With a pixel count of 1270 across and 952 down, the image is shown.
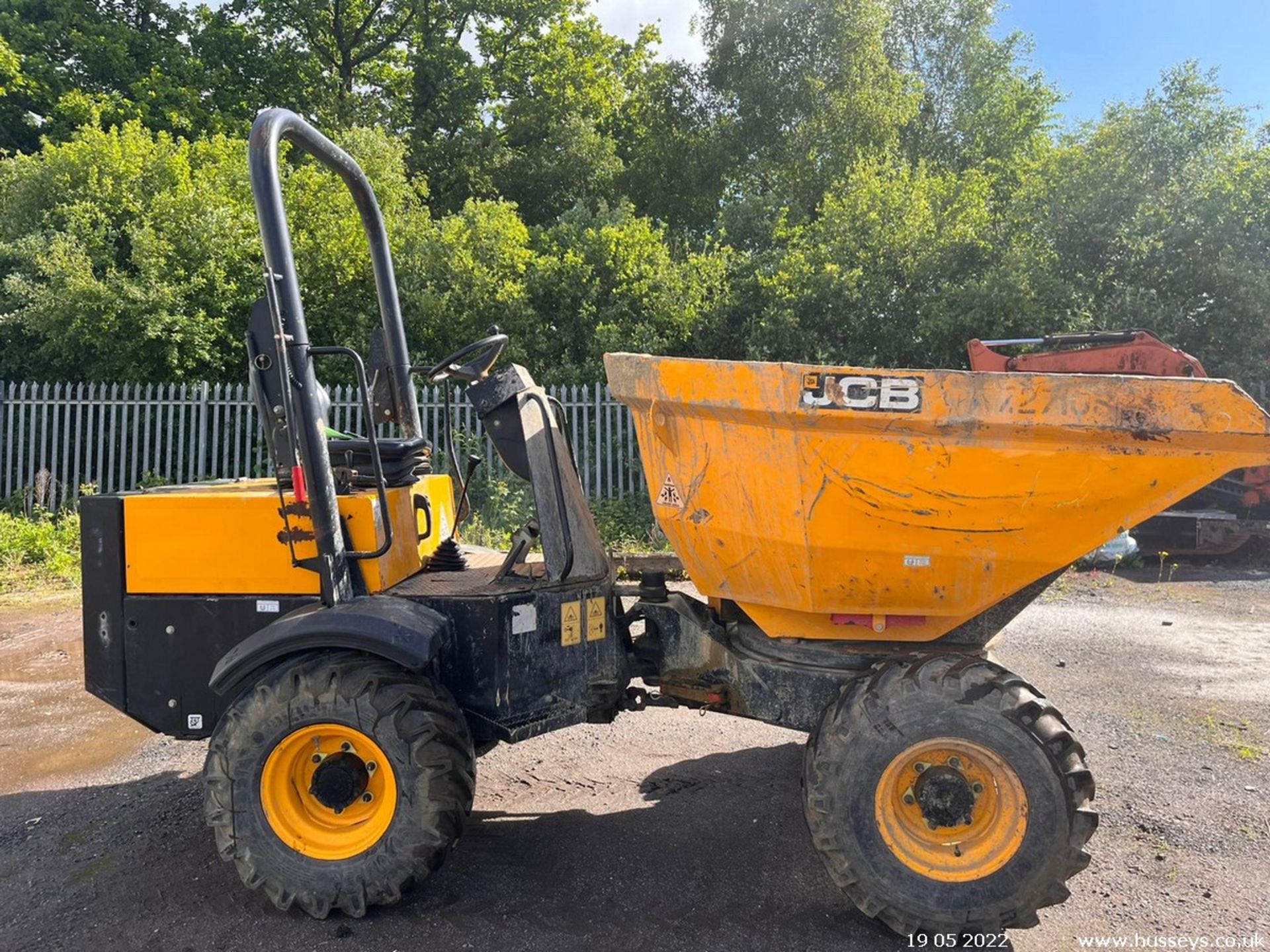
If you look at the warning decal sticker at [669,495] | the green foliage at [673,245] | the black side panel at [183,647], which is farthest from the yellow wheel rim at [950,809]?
the green foliage at [673,245]

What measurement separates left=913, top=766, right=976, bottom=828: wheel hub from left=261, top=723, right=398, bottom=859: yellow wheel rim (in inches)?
70.9

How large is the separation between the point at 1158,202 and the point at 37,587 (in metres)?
14.5

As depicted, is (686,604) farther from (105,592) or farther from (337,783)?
(105,592)

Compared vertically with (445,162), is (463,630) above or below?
below

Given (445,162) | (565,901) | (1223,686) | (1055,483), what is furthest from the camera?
(445,162)

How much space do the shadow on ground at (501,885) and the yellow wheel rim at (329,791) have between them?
0.88 feet

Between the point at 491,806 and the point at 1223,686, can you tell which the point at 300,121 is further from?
the point at 1223,686

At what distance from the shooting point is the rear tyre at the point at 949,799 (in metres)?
2.81

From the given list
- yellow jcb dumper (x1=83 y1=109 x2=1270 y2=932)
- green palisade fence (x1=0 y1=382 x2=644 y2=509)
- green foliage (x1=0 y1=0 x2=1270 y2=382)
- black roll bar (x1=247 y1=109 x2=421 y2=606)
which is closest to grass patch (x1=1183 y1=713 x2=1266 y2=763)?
yellow jcb dumper (x1=83 y1=109 x2=1270 y2=932)

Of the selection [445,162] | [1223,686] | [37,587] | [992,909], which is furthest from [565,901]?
[445,162]

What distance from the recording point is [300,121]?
10.6 feet

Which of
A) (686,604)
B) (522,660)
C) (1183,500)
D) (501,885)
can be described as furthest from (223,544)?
(1183,500)

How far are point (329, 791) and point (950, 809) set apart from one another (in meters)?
2.13

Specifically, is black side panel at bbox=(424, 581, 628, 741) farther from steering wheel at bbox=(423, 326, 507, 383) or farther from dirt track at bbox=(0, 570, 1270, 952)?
steering wheel at bbox=(423, 326, 507, 383)
